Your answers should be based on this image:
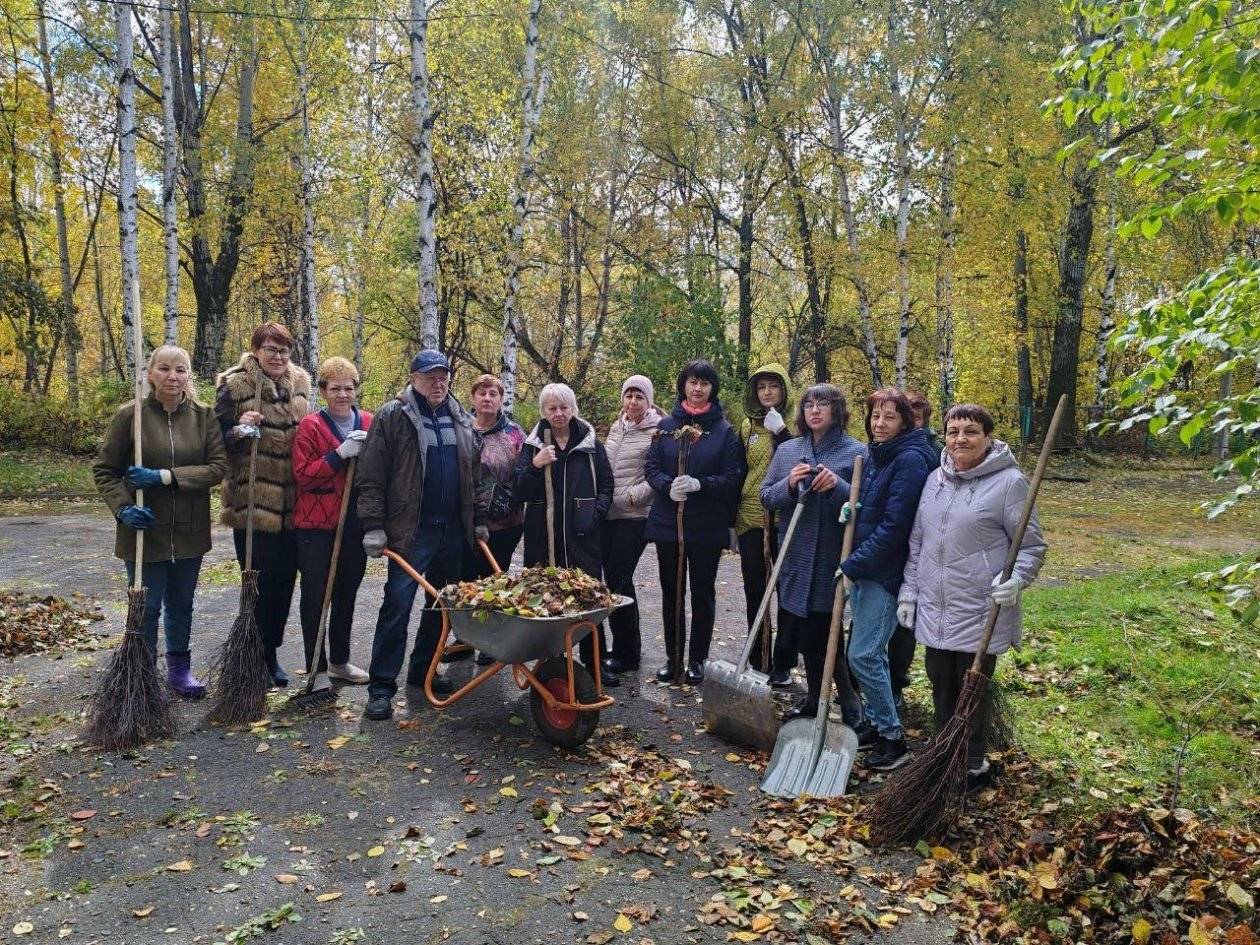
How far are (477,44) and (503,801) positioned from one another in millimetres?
15135

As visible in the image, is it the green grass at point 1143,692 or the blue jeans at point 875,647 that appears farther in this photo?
the blue jeans at point 875,647

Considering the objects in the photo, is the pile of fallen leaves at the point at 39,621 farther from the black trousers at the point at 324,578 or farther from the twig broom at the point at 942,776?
the twig broom at the point at 942,776

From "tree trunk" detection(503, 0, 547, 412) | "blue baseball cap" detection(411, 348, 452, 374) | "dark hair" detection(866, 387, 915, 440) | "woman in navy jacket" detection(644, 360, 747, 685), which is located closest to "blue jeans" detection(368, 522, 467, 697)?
"blue baseball cap" detection(411, 348, 452, 374)

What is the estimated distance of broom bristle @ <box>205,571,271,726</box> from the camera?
4609 mm

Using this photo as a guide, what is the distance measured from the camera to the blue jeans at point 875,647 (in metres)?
4.16

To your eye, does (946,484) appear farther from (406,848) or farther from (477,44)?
(477,44)

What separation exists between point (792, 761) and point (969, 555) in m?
1.31

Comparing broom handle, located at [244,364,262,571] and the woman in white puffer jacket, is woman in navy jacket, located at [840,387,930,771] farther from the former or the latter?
broom handle, located at [244,364,262,571]

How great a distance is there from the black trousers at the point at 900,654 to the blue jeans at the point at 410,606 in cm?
262

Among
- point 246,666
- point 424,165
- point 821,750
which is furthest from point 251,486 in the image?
point 424,165

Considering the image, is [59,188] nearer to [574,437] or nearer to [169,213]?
[169,213]

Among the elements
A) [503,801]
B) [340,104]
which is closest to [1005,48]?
[340,104]

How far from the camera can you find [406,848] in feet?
11.2

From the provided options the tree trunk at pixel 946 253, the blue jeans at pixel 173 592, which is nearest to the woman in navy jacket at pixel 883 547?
the blue jeans at pixel 173 592
